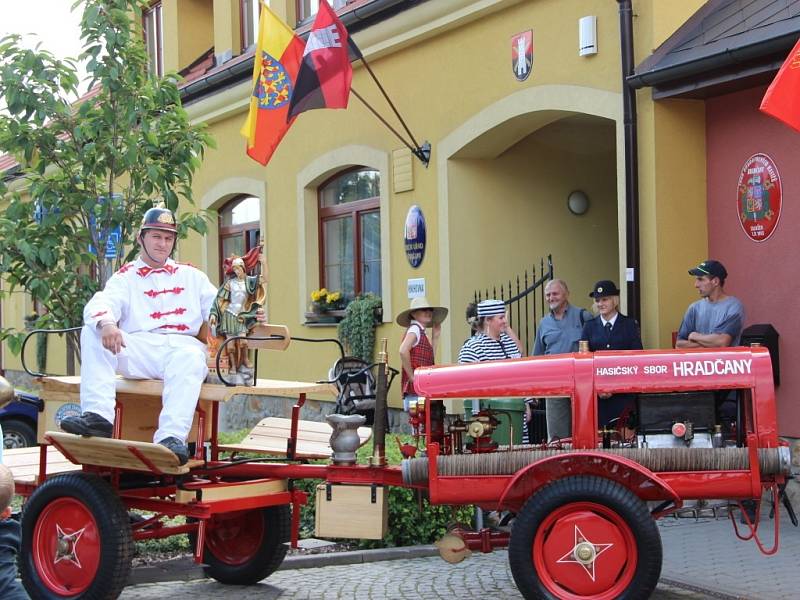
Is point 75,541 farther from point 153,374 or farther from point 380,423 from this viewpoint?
point 380,423

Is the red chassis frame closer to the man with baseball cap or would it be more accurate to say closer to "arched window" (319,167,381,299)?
the man with baseball cap

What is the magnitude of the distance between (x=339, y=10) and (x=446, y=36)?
198 cm

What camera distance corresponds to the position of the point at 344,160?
44.7 ft

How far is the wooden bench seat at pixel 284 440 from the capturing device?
703cm

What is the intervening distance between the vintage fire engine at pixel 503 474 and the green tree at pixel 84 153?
319cm

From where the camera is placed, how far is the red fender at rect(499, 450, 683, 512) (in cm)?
580

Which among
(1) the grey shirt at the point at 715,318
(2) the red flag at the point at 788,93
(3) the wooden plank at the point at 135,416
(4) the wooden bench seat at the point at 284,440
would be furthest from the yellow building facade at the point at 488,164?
(3) the wooden plank at the point at 135,416

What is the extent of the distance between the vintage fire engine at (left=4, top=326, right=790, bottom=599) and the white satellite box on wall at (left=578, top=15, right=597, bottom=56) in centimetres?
446

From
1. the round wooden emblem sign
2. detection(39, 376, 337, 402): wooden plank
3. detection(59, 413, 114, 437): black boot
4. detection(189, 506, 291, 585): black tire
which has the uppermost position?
the round wooden emblem sign

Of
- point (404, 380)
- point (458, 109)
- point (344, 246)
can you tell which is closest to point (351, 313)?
point (344, 246)

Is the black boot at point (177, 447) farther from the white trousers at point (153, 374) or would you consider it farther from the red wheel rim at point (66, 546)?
Answer: the red wheel rim at point (66, 546)

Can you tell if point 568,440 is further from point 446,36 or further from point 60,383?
point 446,36

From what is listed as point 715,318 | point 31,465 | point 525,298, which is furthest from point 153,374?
point 525,298

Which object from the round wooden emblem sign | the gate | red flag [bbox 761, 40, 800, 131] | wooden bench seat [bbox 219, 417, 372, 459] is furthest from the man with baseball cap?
wooden bench seat [bbox 219, 417, 372, 459]
